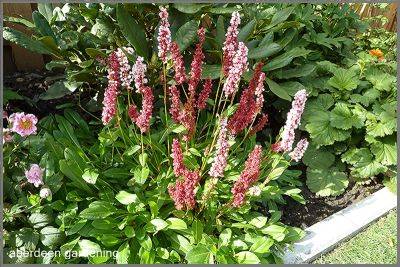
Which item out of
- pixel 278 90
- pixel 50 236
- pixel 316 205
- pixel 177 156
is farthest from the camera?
pixel 316 205

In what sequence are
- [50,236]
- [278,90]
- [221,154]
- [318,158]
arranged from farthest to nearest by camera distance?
[318,158] < [278,90] < [50,236] < [221,154]

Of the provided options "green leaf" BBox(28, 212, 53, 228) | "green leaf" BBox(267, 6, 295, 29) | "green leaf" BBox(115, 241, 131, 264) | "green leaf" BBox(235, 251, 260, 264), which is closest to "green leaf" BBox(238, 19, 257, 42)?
"green leaf" BBox(267, 6, 295, 29)

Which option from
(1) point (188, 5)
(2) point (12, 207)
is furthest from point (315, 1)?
(2) point (12, 207)

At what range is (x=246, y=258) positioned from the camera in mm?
2188

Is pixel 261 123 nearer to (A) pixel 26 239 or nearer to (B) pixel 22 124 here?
(B) pixel 22 124

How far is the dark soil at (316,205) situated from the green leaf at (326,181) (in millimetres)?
63

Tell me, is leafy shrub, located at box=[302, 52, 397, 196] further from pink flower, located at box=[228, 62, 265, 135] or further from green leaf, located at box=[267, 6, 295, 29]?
pink flower, located at box=[228, 62, 265, 135]

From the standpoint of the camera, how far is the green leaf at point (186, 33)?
241 cm

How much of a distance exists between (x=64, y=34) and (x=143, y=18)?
486mm

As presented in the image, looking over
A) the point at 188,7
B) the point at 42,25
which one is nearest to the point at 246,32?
the point at 188,7

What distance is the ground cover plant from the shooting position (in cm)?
204

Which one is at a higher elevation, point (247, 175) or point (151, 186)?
point (247, 175)

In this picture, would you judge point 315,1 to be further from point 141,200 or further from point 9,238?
point 9,238

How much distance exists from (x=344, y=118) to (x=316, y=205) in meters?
0.63
